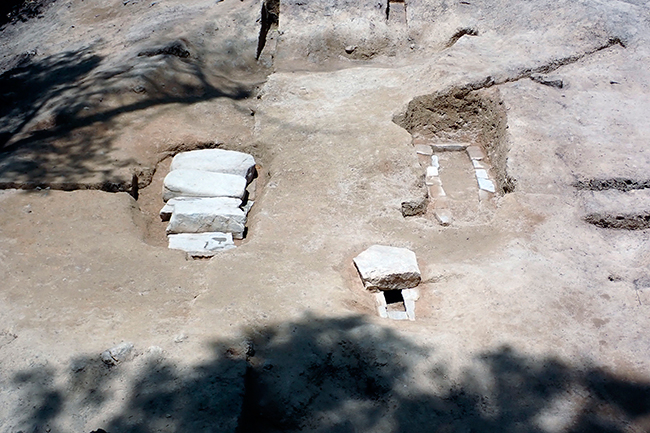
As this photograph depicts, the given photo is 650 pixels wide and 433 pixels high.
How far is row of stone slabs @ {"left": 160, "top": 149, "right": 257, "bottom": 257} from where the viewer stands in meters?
4.65

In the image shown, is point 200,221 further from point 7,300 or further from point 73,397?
point 73,397

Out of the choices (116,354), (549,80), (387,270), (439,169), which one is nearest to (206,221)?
(387,270)

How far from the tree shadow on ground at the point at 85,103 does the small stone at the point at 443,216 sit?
2.78 m

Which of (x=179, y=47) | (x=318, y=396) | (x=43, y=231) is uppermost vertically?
(x=179, y=47)

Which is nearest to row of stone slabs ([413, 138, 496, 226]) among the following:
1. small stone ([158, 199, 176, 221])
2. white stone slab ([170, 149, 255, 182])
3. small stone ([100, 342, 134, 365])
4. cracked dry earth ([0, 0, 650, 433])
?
cracked dry earth ([0, 0, 650, 433])

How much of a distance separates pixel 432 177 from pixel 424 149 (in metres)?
0.58

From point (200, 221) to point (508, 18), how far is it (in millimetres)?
5186

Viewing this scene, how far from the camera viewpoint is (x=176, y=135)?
231 inches

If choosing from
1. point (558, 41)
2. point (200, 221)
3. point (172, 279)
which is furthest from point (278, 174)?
point (558, 41)

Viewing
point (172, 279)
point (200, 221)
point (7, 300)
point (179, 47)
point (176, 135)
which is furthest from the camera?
point (179, 47)

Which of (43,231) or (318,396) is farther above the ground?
(43,231)

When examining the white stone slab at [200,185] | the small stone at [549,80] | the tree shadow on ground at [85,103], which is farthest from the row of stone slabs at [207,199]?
the small stone at [549,80]

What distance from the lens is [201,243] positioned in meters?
4.60

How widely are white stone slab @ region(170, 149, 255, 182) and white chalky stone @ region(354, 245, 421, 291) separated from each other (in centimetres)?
178
